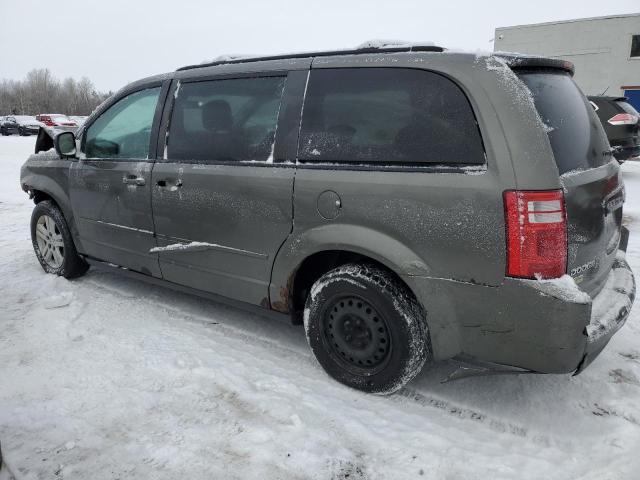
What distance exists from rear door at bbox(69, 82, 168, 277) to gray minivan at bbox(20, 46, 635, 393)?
0.12 ft

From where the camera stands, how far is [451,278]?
2.29 metres

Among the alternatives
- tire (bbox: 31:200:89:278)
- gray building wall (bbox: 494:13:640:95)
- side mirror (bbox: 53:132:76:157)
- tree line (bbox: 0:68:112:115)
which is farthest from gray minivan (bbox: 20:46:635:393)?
tree line (bbox: 0:68:112:115)

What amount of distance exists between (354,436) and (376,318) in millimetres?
611

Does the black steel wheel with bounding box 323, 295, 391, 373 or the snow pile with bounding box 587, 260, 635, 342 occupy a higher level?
the snow pile with bounding box 587, 260, 635, 342

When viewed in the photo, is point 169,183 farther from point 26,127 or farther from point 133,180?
point 26,127

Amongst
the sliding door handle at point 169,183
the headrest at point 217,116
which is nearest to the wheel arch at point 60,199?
the sliding door handle at point 169,183

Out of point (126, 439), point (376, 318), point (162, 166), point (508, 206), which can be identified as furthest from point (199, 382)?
point (508, 206)

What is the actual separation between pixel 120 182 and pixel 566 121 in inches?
121

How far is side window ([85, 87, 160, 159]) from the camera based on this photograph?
11.9 feet

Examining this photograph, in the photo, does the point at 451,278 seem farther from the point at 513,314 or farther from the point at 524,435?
the point at 524,435

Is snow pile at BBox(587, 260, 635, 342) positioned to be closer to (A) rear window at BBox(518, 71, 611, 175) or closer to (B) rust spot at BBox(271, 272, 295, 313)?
(A) rear window at BBox(518, 71, 611, 175)

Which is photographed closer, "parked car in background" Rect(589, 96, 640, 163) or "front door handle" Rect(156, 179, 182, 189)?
"front door handle" Rect(156, 179, 182, 189)

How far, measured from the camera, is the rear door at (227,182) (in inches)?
112

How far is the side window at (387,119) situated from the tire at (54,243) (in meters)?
2.82
